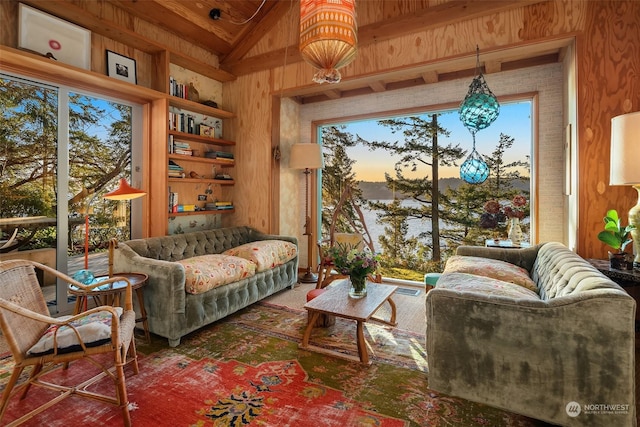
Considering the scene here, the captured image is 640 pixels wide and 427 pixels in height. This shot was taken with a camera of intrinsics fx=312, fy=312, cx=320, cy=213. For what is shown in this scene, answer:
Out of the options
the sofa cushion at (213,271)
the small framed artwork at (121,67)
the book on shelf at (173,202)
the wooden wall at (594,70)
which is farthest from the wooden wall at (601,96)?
the small framed artwork at (121,67)

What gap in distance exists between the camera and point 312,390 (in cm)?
200

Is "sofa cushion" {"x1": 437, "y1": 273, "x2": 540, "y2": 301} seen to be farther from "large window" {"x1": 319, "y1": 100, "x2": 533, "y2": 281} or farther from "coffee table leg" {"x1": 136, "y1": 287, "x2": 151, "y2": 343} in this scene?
"coffee table leg" {"x1": 136, "y1": 287, "x2": 151, "y2": 343}

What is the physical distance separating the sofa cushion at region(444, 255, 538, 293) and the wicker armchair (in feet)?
7.91

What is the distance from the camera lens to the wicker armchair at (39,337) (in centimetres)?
158

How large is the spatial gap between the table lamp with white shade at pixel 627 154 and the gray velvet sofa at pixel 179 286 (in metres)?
3.16

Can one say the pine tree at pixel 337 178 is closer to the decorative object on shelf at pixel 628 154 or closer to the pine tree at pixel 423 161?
the pine tree at pixel 423 161

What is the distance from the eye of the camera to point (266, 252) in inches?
146

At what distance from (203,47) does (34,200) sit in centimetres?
291

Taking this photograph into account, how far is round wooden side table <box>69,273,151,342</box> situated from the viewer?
2.18m

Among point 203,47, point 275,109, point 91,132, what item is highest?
point 203,47

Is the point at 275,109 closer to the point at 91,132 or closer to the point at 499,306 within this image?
the point at 91,132

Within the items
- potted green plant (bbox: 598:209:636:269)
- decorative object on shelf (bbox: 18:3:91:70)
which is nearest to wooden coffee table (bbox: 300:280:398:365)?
potted green plant (bbox: 598:209:636:269)

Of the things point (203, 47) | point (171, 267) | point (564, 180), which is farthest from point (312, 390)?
point (203, 47)

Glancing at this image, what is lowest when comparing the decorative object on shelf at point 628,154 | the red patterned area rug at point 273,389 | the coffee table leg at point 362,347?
the red patterned area rug at point 273,389
